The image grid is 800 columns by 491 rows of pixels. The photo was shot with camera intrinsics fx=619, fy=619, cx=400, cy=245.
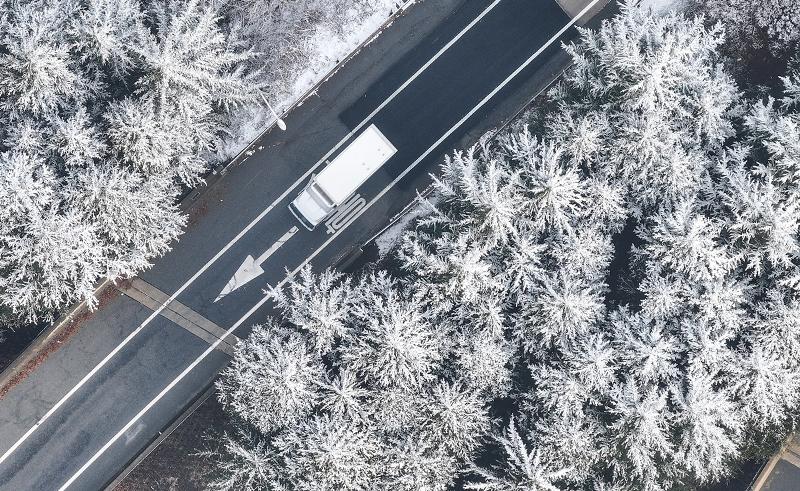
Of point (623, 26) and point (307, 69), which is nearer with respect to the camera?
point (623, 26)

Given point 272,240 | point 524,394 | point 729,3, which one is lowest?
point 524,394

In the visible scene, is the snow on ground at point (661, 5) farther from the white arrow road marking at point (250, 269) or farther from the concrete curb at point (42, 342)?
the concrete curb at point (42, 342)

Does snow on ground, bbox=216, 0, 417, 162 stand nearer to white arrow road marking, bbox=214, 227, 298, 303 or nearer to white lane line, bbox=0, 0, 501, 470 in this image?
white lane line, bbox=0, 0, 501, 470

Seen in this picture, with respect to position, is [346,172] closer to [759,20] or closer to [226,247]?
[226,247]

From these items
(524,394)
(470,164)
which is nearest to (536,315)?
(524,394)

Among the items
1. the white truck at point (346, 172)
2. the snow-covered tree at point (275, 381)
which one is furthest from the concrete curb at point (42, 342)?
the white truck at point (346, 172)

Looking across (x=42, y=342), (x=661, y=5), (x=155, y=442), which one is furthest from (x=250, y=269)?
(x=661, y=5)

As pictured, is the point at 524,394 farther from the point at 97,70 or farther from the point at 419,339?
the point at 97,70

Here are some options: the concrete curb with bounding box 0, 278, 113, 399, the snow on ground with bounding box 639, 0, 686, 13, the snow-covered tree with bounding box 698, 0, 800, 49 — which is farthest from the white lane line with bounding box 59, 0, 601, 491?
the snow-covered tree with bounding box 698, 0, 800, 49
